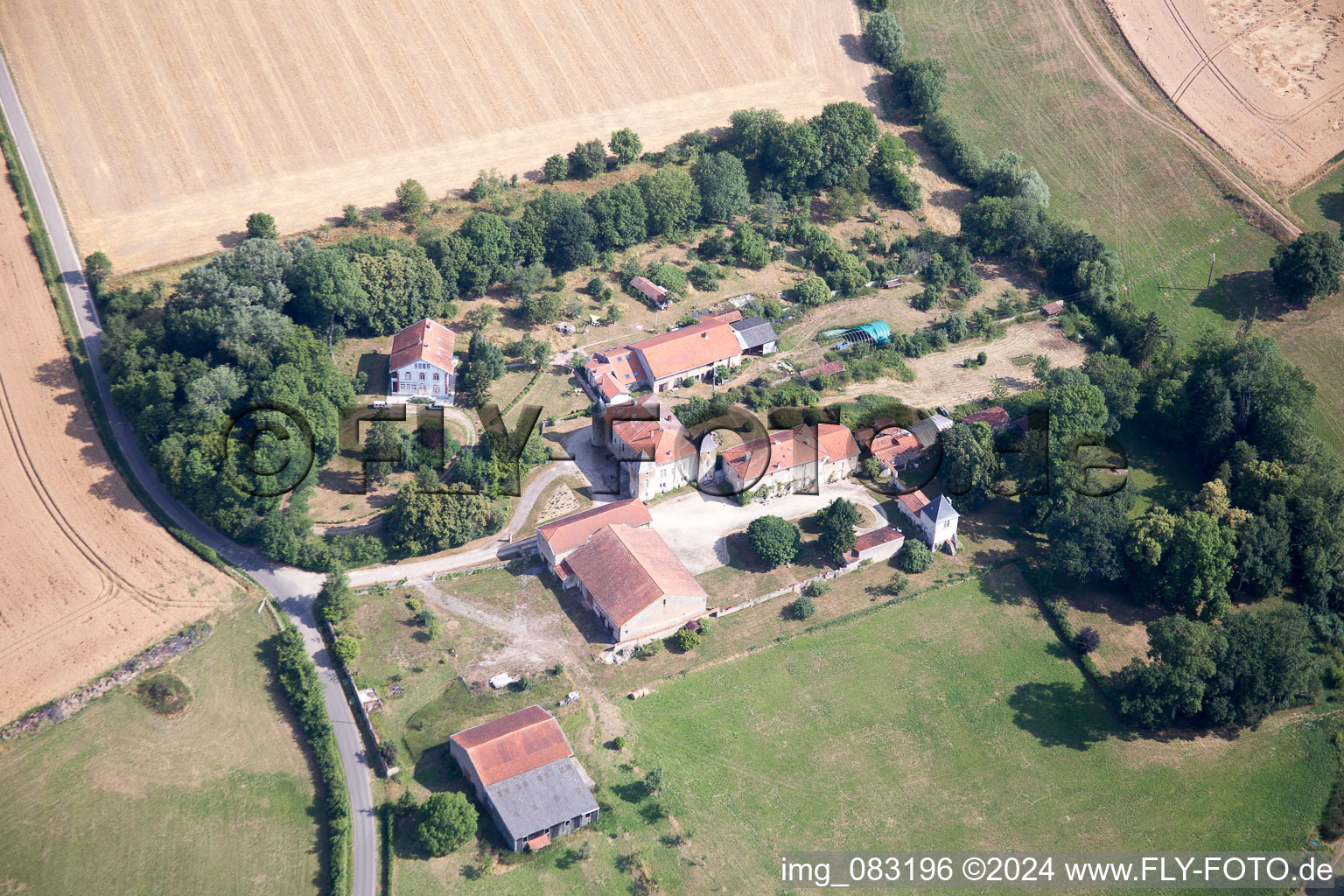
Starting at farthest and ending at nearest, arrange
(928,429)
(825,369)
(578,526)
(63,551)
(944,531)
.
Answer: (825,369), (928,429), (944,531), (578,526), (63,551)

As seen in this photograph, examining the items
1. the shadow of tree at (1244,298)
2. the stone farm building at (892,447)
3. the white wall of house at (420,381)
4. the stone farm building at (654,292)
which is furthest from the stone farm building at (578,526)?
the shadow of tree at (1244,298)

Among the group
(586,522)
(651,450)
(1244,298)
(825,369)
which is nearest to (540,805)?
(586,522)

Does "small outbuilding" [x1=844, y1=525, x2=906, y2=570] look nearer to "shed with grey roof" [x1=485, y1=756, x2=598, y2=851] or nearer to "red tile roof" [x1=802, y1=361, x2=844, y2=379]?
"red tile roof" [x1=802, y1=361, x2=844, y2=379]

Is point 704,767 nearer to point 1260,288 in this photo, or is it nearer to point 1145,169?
point 1260,288

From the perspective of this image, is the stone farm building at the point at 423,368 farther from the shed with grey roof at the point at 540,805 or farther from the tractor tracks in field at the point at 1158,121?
the tractor tracks in field at the point at 1158,121

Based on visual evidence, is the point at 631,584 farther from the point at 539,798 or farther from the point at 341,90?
the point at 341,90

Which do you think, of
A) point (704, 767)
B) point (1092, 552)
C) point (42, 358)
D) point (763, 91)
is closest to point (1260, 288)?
point (1092, 552)

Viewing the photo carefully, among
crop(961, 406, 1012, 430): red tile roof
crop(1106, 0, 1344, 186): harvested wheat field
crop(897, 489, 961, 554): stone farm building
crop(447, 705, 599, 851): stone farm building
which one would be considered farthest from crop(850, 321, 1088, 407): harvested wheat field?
crop(447, 705, 599, 851): stone farm building
